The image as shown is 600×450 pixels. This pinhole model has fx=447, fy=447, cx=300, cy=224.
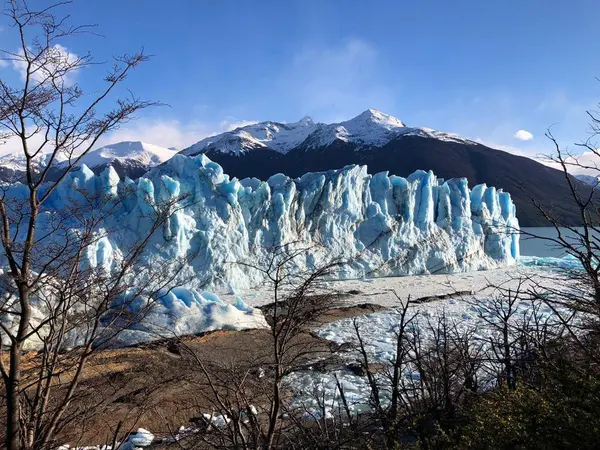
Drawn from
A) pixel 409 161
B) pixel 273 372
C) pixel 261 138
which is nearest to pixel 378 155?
pixel 409 161

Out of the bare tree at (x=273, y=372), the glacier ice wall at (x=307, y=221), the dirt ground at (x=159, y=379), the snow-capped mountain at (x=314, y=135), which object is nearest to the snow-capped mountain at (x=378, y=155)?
the snow-capped mountain at (x=314, y=135)

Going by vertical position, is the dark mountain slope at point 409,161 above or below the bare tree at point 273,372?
above

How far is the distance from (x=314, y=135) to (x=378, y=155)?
62.4 ft

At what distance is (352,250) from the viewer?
23781 mm

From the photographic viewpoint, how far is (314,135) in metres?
99.2

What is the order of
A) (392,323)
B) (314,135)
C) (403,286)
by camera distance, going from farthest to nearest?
(314,135)
(403,286)
(392,323)

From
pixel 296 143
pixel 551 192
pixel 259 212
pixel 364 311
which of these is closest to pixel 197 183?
pixel 259 212

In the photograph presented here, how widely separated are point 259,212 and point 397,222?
7.84 m

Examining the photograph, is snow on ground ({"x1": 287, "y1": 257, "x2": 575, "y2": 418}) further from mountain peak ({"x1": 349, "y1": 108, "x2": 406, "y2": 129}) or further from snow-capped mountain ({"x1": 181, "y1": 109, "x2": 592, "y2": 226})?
mountain peak ({"x1": 349, "y1": 108, "x2": 406, "y2": 129})

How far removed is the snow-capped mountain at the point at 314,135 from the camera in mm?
92688

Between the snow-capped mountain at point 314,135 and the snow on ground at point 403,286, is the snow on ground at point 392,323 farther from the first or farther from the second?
the snow-capped mountain at point 314,135

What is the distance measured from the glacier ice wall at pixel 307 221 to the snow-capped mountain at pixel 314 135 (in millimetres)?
65173

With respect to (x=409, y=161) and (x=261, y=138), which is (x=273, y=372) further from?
(x=261, y=138)

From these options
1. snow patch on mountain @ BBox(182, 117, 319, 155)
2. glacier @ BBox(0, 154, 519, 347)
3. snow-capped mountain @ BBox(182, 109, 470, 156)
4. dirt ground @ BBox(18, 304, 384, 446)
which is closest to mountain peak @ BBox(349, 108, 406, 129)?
snow-capped mountain @ BBox(182, 109, 470, 156)
